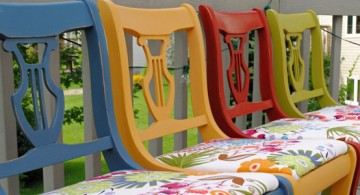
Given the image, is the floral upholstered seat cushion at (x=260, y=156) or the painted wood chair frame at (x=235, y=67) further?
the painted wood chair frame at (x=235, y=67)

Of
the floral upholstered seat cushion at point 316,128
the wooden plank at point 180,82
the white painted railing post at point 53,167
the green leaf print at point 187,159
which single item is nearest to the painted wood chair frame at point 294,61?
the floral upholstered seat cushion at point 316,128

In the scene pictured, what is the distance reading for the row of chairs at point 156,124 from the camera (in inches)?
54.4

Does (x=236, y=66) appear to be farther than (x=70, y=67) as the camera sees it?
No

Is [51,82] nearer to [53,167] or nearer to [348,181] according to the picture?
[53,167]

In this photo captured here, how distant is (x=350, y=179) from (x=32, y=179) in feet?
9.04

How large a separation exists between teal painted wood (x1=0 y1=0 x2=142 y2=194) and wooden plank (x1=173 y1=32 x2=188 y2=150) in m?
0.65

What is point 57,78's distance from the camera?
173cm

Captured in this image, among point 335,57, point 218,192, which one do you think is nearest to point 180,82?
point 218,192

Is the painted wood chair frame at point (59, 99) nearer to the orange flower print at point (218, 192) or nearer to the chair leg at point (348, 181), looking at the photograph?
the orange flower print at point (218, 192)

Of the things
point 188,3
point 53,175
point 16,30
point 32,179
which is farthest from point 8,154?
point 32,179

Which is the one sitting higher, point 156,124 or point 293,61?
point 293,61

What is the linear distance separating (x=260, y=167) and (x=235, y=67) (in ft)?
2.71

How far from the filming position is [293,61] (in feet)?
8.77

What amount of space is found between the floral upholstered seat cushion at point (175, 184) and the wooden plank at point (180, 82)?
0.83m
